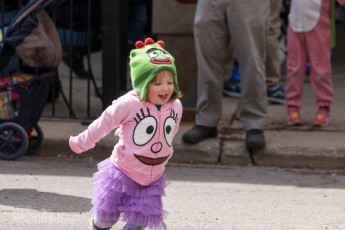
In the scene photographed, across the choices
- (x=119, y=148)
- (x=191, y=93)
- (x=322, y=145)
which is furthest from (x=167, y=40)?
(x=119, y=148)

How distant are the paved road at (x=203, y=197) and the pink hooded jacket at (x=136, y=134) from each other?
84cm

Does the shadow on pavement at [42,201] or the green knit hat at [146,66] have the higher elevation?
the green knit hat at [146,66]

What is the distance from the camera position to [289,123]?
7.71 m

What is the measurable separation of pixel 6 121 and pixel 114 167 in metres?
2.50

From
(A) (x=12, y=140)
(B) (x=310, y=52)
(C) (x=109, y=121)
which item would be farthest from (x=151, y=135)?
(B) (x=310, y=52)

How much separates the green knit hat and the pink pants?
10.3 feet

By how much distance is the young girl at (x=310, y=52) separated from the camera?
731cm

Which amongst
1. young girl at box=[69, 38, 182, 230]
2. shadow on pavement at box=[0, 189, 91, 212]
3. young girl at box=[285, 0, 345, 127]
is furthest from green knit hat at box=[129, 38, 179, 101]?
young girl at box=[285, 0, 345, 127]

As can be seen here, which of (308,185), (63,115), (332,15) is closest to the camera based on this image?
(308,185)

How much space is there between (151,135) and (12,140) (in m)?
2.53

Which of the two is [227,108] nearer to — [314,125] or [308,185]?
[314,125]

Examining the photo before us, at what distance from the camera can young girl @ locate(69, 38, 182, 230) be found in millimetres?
4363

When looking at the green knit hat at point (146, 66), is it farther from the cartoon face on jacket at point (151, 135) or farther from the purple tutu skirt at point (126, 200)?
the purple tutu skirt at point (126, 200)

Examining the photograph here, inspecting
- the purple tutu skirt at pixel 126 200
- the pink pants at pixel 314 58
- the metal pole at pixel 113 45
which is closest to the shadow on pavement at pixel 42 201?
the purple tutu skirt at pixel 126 200
